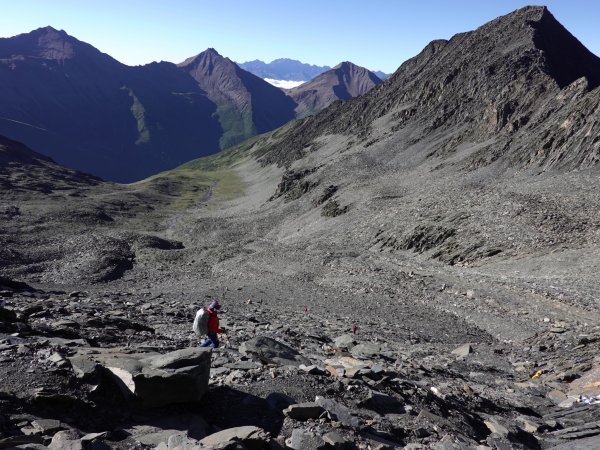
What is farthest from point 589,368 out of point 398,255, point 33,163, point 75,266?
point 33,163

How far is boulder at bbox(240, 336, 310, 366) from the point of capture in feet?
55.8

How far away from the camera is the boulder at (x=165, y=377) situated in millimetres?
11625

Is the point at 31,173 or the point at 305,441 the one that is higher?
the point at 31,173

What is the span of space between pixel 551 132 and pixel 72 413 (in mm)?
66325

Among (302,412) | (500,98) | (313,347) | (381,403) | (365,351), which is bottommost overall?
(365,351)

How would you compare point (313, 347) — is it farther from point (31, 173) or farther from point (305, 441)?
point (31, 173)

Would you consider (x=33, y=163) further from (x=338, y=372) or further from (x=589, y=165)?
(x=338, y=372)

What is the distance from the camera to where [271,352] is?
17484 millimetres

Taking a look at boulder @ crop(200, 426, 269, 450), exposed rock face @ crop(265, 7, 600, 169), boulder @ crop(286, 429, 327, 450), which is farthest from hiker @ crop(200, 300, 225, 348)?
Answer: exposed rock face @ crop(265, 7, 600, 169)

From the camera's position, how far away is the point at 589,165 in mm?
55000

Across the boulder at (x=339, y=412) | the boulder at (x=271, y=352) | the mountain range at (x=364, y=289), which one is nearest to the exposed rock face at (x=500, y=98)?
the mountain range at (x=364, y=289)

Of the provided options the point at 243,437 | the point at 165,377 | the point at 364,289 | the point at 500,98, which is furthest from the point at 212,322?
the point at 500,98

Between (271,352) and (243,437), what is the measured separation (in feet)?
24.0

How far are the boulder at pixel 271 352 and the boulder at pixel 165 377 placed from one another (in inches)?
179
